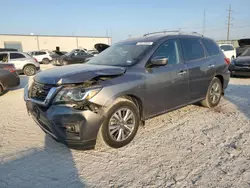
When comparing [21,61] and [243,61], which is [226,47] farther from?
[21,61]

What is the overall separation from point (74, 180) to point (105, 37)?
5738 centimetres

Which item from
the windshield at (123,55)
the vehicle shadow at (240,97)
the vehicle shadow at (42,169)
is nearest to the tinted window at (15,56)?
the windshield at (123,55)

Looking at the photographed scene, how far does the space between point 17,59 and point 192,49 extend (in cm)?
1167

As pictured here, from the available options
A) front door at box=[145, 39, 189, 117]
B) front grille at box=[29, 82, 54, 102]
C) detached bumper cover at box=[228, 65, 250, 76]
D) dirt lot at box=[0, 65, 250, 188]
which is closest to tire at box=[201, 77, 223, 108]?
dirt lot at box=[0, 65, 250, 188]

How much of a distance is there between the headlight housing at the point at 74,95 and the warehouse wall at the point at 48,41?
46282 millimetres

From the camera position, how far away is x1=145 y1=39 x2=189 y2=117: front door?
3.68 meters

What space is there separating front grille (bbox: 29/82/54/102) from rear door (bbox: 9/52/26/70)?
10.7m

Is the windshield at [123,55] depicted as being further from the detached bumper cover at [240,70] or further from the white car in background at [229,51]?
the white car in background at [229,51]

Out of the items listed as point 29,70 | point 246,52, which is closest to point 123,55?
point 246,52

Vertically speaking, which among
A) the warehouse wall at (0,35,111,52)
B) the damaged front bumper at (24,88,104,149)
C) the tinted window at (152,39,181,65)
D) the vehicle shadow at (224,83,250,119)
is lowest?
the vehicle shadow at (224,83,250,119)

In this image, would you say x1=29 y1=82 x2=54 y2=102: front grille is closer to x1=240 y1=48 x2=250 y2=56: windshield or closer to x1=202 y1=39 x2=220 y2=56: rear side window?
x1=202 y1=39 x2=220 y2=56: rear side window

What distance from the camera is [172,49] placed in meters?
4.20

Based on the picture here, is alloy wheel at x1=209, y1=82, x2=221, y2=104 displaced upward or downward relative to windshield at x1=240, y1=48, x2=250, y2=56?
downward

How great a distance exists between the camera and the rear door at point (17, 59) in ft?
42.3
